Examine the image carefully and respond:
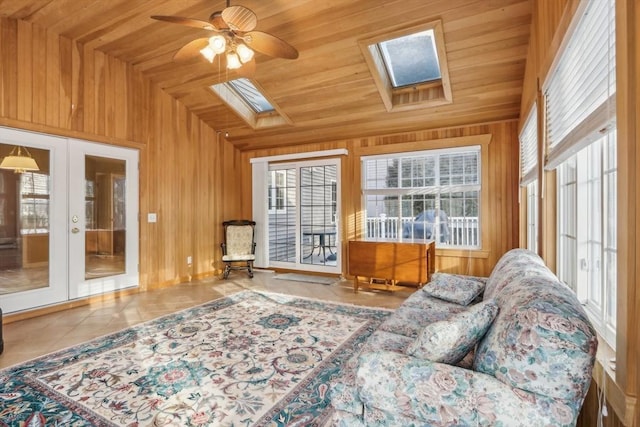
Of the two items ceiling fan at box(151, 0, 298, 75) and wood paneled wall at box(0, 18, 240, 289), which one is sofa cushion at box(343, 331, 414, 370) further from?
wood paneled wall at box(0, 18, 240, 289)

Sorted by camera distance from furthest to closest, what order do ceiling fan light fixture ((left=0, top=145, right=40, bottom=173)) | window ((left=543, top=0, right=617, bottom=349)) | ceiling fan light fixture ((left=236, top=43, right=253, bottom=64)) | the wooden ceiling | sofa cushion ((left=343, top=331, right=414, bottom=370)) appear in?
ceiling fan light fixture ((left=0, top=145, right=40, bottom=173)) → the wooden ceiling → ceiling fan light fixture ((left=236, top=43, right=253, bottom=64)) → sofa cushion ((left=343, top=331, right=414, bottom=370)) → window ((left=543, top=0, right=617, bottom=349))

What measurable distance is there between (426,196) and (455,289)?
8.28ft

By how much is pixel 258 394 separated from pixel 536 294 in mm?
1651

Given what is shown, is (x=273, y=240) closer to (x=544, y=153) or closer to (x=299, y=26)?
(x=299, y=26)

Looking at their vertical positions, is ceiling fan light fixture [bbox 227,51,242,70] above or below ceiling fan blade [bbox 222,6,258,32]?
below

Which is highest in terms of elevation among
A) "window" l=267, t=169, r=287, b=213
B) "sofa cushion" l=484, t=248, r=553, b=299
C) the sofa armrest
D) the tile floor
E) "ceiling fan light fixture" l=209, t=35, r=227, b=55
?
"ceiling fan light fixture" l=209, t=35, r=227, b=55

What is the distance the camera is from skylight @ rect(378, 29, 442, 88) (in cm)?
364

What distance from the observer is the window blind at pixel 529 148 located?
2.94 m

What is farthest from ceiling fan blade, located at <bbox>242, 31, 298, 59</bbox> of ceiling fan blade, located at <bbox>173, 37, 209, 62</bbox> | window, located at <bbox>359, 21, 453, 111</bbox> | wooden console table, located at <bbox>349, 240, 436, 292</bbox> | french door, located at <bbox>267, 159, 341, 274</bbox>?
french door, located at <bbox>267, 159, 341, 274</bbox>

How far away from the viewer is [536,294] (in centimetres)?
127

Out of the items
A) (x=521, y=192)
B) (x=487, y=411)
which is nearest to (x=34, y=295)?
(x=487, y=411)

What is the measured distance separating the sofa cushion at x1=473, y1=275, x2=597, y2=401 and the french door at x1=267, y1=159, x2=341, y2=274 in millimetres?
4451

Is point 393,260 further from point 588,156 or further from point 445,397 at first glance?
point 445,397

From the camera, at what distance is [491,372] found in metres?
1.17
